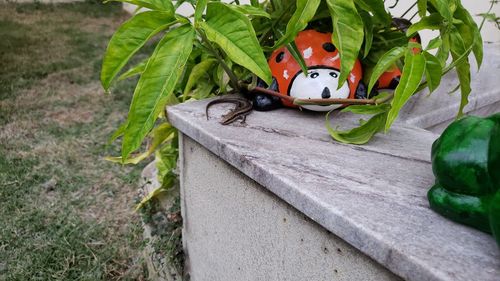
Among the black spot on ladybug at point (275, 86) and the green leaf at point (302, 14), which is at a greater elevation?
the green leaf at point (302, 14)

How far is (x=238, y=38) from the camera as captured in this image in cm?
100

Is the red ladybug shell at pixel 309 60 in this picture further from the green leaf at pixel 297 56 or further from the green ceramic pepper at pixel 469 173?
the green ceramic pepper at pixel 469 173

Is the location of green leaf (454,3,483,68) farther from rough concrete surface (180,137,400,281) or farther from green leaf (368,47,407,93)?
rough concrete surface (180,137,400,281)

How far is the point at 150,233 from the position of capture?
1.74 meters

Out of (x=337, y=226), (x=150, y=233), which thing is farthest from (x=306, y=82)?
(x=150, y=233)

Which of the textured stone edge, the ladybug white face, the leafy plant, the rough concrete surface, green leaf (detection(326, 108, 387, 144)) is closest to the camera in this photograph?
the textured stone edge

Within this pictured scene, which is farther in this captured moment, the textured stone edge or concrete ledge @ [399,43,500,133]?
concrete ledge @ [399,43,500,133]

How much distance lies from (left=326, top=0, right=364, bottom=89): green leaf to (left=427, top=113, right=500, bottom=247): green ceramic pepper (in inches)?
12.4

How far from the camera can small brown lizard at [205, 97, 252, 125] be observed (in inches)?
47.0

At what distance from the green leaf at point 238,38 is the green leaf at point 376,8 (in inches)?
12.7

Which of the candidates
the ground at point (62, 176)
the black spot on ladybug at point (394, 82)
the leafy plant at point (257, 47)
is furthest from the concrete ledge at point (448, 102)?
the ground at point (62, 176)

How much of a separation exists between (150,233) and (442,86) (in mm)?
1144

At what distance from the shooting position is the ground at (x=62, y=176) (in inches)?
72.1

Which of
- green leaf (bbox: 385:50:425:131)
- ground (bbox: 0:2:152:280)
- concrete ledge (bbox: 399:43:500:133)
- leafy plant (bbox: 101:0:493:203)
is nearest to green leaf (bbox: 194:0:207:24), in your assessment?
leafy plant (bbox: 101:0:493:203)
